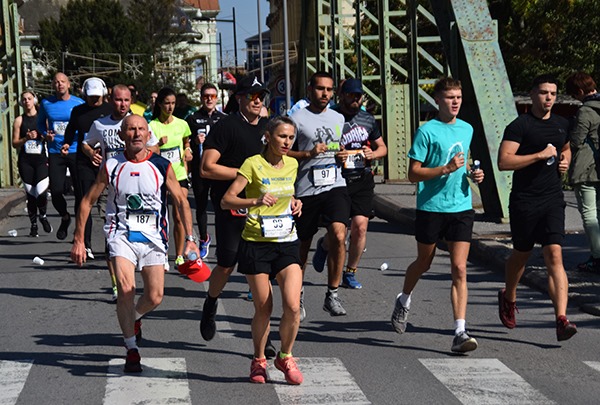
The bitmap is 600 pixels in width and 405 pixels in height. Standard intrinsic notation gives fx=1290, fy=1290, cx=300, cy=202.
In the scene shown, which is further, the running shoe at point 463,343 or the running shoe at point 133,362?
the running shoe at point 463,343

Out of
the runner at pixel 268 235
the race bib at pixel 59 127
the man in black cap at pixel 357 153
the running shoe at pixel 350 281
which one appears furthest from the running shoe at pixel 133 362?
the race bib at pixel 59 127

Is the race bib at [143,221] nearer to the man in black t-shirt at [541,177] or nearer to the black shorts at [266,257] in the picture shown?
the black shorts at [266,257]

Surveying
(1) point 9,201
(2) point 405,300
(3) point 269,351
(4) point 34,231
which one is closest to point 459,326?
(2) point 405,300

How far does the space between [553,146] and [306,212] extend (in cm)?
225

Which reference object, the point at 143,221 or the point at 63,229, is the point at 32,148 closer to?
the point at 63,229

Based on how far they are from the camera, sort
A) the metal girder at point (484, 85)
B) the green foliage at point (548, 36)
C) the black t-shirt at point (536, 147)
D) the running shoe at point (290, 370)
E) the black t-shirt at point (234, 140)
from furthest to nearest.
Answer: the green foliage at point (548, 36)
the metal girder at point (484, 85)
the black t-shirt at point (234, 140)
the black t-shirt at point (536, 147)
the running shoe at point (290, 370)

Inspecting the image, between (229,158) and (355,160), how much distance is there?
6.94 ft

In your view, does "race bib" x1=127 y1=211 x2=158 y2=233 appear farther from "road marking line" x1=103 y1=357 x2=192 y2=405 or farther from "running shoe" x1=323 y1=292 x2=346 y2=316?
"running shoe" x1=323 y1=292 x2=346 y2=316

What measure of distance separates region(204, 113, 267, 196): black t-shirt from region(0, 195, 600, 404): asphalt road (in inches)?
50.9

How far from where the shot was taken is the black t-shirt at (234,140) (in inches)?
361

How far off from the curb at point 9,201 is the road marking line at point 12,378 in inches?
519

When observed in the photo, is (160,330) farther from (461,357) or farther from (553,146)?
(553,146)

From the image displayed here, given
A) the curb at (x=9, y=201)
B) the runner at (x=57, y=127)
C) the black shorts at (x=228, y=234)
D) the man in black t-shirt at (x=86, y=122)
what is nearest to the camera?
the black shorts at (x=228, y=234)

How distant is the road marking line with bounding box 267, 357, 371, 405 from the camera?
7234 mm
